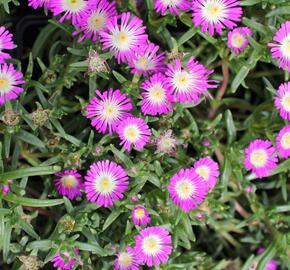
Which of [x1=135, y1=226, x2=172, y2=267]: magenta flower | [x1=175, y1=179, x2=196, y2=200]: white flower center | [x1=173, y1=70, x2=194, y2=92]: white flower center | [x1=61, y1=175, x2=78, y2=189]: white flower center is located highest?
[x1=173, y1=70, x2=194, y2=92]: white flower center

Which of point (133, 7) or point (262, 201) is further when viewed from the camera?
point (262, 201)

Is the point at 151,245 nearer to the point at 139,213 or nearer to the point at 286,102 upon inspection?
the point at 139,213

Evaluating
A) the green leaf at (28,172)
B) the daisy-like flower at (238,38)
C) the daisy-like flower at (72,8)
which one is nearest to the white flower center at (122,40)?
the daisy-like flower at (72,8)

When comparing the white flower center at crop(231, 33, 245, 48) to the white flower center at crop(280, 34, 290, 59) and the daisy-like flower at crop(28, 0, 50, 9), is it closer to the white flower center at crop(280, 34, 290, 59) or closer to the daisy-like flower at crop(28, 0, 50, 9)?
the white flower center at crop(280, 34, 290, 59)

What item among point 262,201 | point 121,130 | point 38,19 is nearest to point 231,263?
point 262,201

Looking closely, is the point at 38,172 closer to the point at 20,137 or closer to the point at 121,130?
the point at 20,137

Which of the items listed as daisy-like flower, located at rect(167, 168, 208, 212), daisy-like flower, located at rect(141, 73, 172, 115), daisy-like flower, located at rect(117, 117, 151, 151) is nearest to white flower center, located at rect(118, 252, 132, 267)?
daisy-like flower, located at rect(167, 168, 208, 212)
